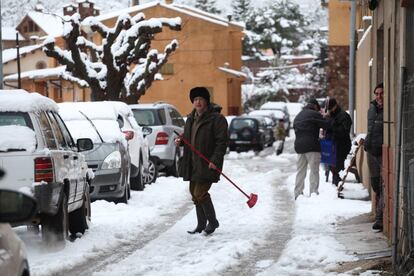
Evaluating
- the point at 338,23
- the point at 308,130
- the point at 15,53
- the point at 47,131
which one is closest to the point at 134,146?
the point at 308,130

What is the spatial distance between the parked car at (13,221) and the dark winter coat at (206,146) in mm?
6474

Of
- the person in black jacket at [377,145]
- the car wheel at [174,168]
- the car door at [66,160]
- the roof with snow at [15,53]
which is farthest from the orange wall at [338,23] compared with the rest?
the roof with snow at [15,53]

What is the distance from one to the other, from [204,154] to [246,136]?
25.1 m

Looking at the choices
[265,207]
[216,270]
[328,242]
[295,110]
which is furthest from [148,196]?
[295,110]

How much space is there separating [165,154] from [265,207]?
6.52m

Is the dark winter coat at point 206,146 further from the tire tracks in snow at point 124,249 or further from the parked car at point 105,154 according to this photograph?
the parked car at point 105,154

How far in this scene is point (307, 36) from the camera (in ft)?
313

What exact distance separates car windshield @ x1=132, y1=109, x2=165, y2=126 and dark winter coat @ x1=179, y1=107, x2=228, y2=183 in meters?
9.76

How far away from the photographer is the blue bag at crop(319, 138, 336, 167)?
1797cm

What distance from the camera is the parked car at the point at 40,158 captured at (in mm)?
9859

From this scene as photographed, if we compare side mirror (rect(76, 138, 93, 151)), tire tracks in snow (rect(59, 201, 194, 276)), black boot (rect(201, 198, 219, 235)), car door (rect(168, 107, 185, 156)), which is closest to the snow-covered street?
tire tracks in snow (rect(59, 201, 194, 276))

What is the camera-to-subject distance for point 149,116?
22.3m

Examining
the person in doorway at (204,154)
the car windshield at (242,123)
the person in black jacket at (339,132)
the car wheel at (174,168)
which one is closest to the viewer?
the person in doorway at (204,154)

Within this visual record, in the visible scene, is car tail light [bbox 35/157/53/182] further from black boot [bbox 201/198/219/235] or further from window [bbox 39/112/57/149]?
black boot [bbox 201/198/219/235]
